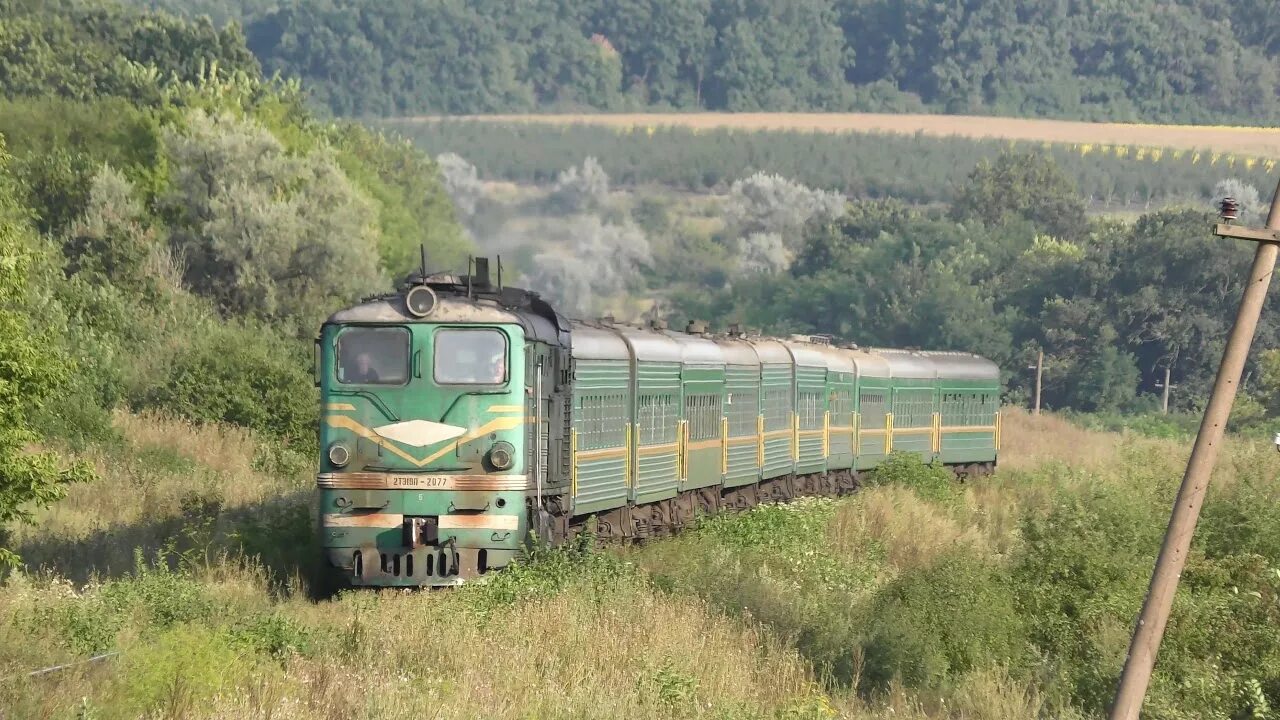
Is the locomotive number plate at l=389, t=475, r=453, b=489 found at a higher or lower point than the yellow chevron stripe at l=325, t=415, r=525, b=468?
lower

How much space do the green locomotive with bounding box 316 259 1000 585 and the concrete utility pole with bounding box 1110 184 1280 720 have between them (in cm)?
761

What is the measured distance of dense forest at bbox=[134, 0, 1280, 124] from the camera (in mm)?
168250

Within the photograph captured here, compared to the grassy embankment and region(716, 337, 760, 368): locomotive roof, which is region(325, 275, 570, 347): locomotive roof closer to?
the grassy embankment

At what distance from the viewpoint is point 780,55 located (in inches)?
7534

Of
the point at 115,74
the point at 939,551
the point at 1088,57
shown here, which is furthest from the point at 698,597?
the point at 1088,57

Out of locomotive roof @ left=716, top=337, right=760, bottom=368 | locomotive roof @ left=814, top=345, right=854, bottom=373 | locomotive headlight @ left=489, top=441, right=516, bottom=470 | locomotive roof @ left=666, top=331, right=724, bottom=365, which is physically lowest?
locomotive roof @ left=814, top=345, right=854, bottom=373

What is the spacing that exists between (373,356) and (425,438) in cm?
107

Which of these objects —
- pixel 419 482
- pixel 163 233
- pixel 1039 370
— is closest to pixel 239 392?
pixel 419 482

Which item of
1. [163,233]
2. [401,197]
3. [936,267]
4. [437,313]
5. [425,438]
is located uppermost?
[437,313]

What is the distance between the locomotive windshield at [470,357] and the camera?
19422mm

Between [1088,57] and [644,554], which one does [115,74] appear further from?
[1088,57]

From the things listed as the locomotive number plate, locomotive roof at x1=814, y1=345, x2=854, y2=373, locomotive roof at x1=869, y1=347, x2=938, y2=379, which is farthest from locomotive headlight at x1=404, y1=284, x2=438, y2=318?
locomotive roof at x1=869, y1=347, x2=938, y2=379

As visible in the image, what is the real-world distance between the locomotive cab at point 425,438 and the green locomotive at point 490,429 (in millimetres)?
14

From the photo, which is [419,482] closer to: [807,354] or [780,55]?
[807,354]
